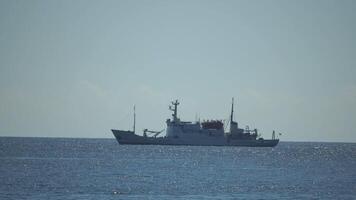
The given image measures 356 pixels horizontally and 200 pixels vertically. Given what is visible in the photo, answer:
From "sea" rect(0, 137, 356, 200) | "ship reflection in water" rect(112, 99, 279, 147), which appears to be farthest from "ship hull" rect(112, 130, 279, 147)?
"sea" rect(0, 137, 356, 200)

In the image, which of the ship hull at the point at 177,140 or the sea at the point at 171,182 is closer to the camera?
the sea at the point at 171,182

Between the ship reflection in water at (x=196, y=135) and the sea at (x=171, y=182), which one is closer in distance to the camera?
the sea at (x=171, y=182)

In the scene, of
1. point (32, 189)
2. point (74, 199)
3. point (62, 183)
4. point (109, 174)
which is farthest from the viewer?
point (109, 174)

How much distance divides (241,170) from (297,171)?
6.74 m

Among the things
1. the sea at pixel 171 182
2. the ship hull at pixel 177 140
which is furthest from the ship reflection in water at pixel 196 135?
the sea at pixel 171 182

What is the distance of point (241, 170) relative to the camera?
311 feet

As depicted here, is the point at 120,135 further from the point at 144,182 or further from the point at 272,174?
the point at 144,182

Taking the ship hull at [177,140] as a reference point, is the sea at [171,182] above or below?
below

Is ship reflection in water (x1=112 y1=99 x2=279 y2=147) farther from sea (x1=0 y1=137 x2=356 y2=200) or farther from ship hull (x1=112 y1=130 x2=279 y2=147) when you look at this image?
sea (x1=0 y1=137 x2=356 y2=200)

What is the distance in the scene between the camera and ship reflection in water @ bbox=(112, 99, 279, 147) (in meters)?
161

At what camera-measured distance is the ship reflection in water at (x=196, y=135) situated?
161375 mm

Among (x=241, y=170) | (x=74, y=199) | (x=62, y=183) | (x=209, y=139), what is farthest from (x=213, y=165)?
(x=209, y=139)

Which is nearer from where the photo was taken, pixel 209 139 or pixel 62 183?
pixel 62 183

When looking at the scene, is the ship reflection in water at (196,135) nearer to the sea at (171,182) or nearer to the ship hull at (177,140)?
the ship hull at (177,140)
